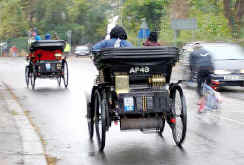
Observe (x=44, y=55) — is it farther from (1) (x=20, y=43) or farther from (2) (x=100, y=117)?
(1) (x=20, y=43)

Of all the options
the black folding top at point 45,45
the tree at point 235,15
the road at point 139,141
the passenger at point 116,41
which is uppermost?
the tree at point 235,15

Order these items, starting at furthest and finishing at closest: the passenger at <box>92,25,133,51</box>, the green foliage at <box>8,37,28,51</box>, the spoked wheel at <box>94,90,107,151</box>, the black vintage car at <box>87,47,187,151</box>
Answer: the green foliage at <box>8,37,28,51</box>
the passenger at <box>92,25,133,51</box>
the black vintage car at <box>87,47,187,151</box>
the spoked wheel at <box>94,90,107,151</box>

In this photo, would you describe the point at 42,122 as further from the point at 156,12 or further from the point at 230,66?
the point at 156,12

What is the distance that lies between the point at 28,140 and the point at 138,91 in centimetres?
193

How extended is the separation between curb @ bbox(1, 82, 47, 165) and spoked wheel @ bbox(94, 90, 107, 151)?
2.75 feet

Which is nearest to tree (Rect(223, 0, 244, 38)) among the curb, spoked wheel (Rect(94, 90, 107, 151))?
the curb

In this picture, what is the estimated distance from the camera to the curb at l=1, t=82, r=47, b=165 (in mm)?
7695

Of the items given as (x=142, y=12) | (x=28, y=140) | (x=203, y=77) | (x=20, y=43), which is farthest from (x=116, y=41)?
(x=20, y=43)

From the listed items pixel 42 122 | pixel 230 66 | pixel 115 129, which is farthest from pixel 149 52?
pixel 230 66

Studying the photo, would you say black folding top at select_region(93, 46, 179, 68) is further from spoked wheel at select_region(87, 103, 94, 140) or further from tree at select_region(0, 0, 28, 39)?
tree at select_region(0, 0, 28, 39)

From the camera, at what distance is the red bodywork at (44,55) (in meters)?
19.3

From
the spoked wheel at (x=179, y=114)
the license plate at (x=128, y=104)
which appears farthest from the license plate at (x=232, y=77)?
the license plate at (x=128, y=104)

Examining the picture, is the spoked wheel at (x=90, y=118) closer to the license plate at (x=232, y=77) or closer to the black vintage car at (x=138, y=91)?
the black vintage car at (x=138, y=91)

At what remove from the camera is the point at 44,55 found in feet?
63.7
